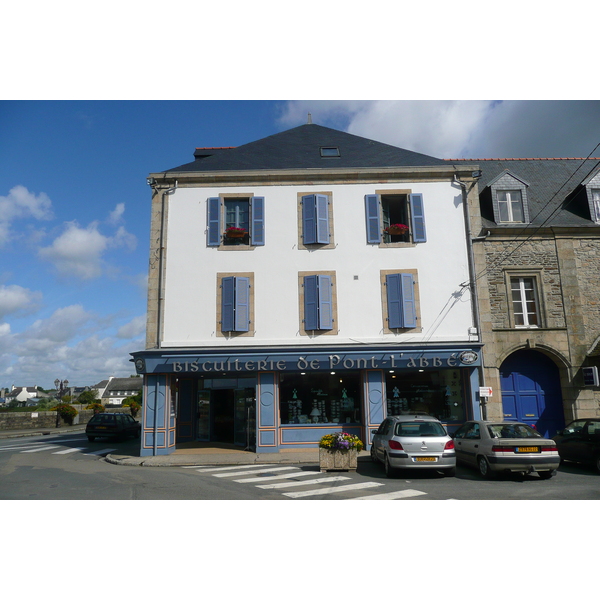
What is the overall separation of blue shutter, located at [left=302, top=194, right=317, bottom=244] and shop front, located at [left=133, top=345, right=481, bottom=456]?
159 inches

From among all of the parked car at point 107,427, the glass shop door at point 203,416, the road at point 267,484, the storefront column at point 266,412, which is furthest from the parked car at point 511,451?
the parked car at point 107,427

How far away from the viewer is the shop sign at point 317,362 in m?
15.8

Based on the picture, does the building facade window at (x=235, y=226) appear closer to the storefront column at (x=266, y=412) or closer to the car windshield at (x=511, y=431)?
the storefront column at (x=266, y=412)

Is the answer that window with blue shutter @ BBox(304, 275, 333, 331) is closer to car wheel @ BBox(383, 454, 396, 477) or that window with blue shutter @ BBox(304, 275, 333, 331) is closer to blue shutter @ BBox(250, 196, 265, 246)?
blue shutter @ BBox(250, 196, 265, 246)

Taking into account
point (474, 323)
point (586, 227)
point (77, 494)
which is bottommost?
point (77, 494)

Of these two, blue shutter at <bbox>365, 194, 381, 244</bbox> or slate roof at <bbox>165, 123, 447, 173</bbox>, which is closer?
blue shutter at <bbox>365, 194, 381, 244</bbox>

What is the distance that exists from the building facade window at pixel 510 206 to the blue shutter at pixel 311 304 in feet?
25.2

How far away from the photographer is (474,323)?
1655 centimetres

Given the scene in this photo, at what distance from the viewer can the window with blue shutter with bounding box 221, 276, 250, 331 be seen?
16.3 m

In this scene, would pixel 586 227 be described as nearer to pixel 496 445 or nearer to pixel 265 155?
pixel 496 445

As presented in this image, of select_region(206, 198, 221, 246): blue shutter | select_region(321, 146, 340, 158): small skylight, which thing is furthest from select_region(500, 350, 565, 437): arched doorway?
select_region(206, 198, 221, 246): blue shutter

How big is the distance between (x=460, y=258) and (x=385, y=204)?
3486 millimetres

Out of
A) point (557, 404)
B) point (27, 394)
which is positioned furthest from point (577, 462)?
point (27, 394)

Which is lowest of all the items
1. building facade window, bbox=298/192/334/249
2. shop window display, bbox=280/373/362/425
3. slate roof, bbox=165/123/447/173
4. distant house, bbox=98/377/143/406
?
shop window display, bbox=280/373/362/425
